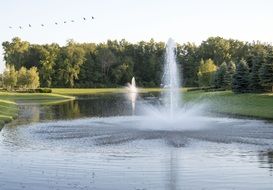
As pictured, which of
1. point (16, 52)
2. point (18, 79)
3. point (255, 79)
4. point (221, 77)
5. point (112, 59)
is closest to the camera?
point (255, 79)

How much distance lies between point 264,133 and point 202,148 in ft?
23.7

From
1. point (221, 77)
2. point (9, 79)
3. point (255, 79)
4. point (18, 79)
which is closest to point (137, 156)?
point (255, 79)

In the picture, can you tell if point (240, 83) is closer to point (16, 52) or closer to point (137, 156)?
A: point (137, 156)

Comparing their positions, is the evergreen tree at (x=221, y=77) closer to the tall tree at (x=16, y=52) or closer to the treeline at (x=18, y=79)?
the treeline at (x=18, y=79)

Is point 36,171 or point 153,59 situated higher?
point 153,59

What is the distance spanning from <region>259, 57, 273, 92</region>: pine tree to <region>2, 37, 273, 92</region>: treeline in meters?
66.2

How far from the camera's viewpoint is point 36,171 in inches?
747

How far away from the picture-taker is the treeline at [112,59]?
448 feet

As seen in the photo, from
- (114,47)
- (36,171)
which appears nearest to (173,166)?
(36,171)

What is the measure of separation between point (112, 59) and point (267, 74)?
312 ft

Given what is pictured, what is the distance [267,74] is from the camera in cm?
5784

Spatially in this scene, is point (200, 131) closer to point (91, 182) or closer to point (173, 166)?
point (173, 166)

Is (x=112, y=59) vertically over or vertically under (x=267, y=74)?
over

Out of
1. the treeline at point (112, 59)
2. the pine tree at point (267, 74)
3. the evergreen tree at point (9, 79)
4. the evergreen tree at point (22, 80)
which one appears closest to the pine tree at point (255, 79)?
the pine tree at point (267, 74)
